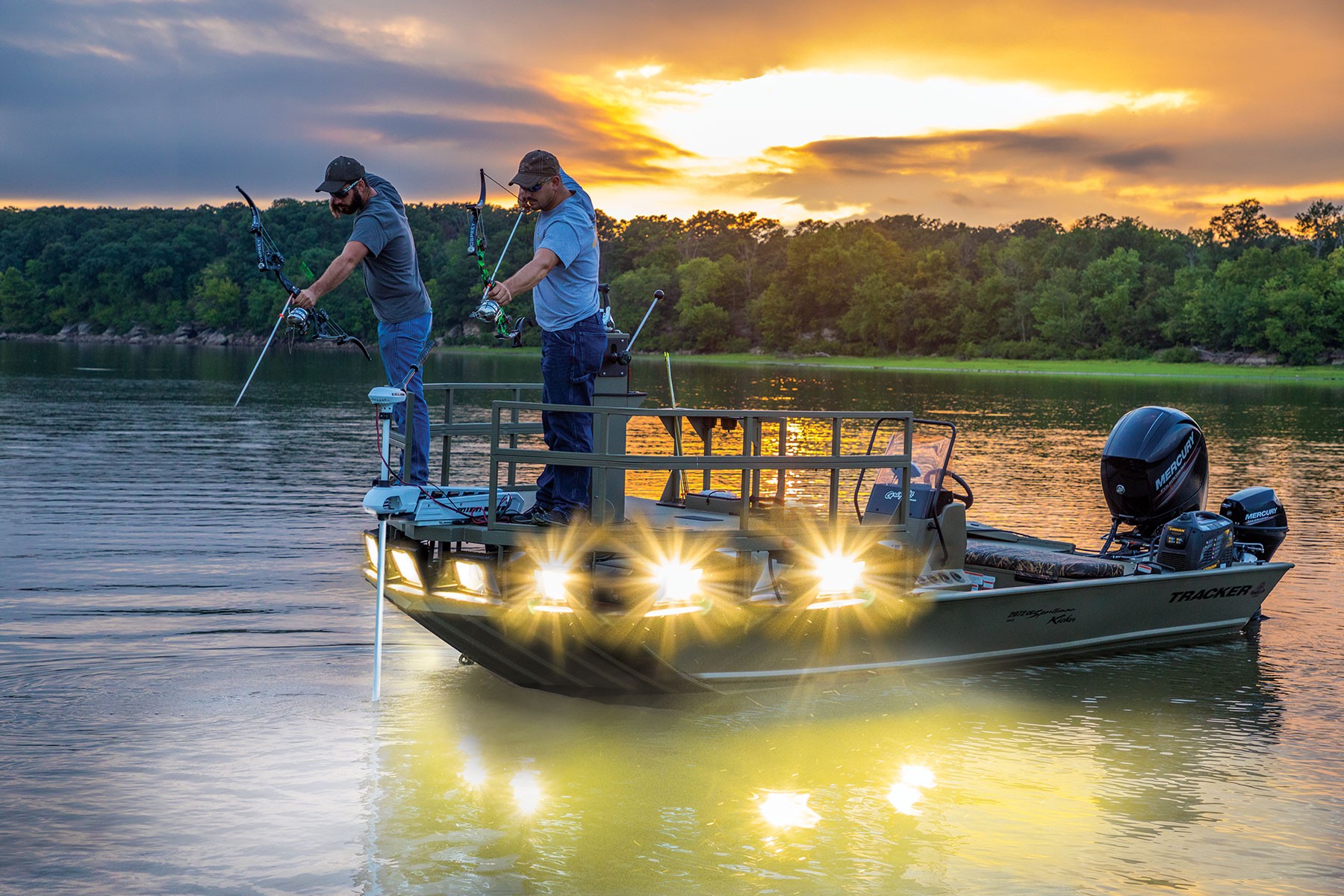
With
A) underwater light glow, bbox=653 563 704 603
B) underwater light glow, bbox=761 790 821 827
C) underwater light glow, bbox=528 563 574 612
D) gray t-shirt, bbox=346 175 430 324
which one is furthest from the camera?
gray t-shirt, bbox=346 175 430 324

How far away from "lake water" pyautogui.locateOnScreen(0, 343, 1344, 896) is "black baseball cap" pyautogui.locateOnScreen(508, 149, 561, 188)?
3.51 m

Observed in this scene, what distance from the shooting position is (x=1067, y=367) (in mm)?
108500

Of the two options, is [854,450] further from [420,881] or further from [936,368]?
[936,368]

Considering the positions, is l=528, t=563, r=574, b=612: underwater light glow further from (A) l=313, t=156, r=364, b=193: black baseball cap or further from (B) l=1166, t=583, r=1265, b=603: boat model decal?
(B) l=1166, t=583, r=1265, b=603: boat model decal

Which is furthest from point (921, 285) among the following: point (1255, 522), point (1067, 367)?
point (1255, 522)

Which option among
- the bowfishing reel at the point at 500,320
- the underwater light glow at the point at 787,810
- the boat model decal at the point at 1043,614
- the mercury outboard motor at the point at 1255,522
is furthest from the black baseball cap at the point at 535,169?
the mercury outboard motor at the point at 1255,522

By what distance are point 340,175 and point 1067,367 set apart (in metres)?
107

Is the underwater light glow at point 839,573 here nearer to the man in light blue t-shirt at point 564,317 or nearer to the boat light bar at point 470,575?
the man in light blue t-shirt at point 564,317

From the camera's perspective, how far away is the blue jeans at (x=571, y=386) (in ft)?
25.7

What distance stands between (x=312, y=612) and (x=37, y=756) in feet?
13.0

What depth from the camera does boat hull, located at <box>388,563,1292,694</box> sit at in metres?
7.80

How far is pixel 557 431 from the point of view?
7.91m

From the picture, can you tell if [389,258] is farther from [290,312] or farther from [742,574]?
[742,574]

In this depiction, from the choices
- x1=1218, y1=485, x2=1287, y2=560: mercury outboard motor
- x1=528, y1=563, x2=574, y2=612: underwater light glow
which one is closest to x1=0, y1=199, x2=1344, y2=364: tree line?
x1=1218, y1=485, x2=1287, y2=560: mercury outboard motor
